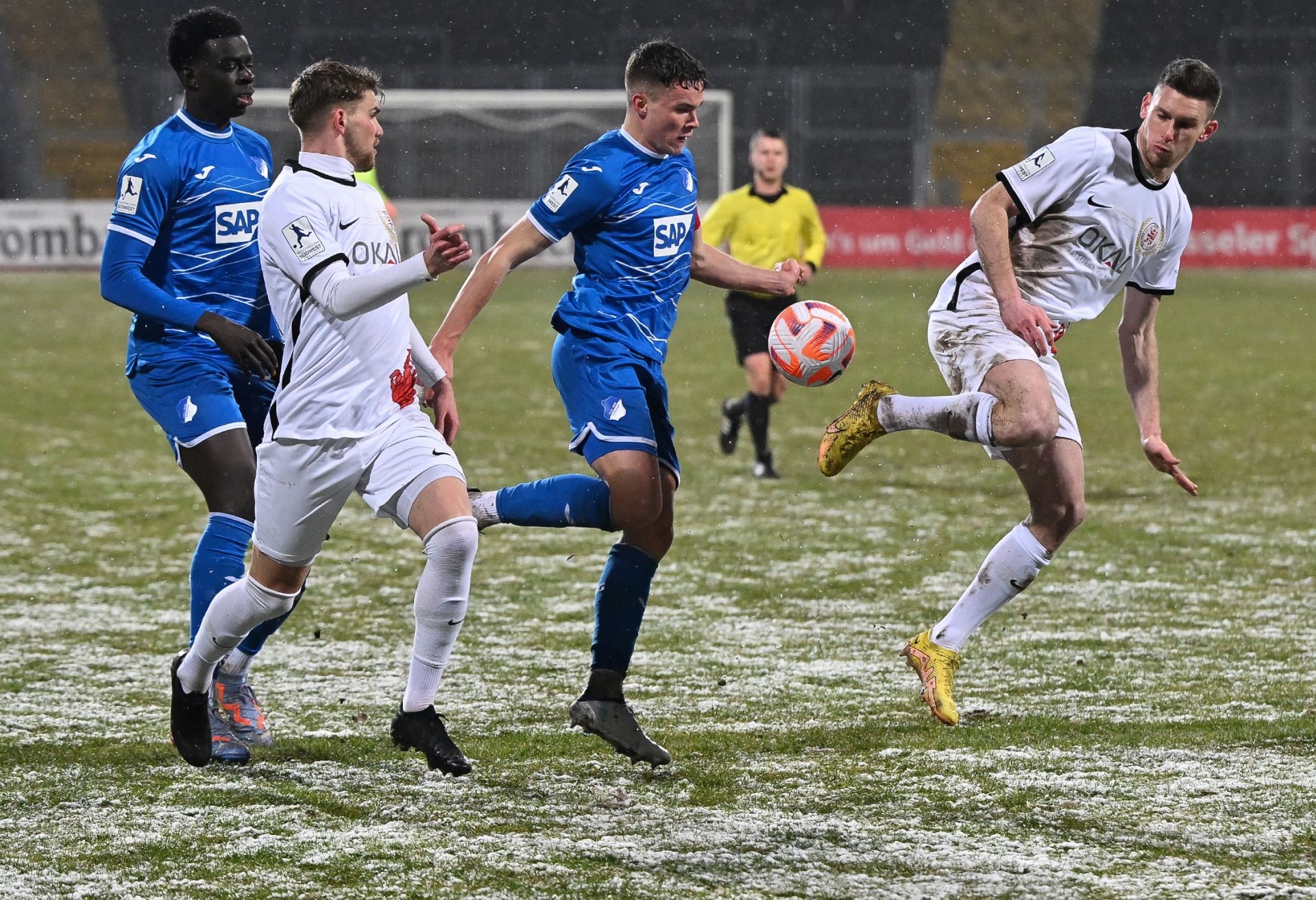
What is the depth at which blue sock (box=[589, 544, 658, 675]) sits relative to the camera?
4.73 m

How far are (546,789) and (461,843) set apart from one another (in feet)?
1.71

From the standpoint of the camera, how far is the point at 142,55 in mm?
31234

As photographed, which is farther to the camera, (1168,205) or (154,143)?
(1168,205)

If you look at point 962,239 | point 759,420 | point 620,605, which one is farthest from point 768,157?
point 962,239

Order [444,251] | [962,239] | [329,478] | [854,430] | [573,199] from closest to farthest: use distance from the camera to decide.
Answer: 1. [444,251]
2. [329,478]
3. [573,199]
4. [854,430]
5. [962,239]

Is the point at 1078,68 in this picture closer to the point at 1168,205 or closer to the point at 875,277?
the point at 875,277

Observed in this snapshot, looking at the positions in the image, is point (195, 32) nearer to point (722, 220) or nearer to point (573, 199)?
point (573, 199)

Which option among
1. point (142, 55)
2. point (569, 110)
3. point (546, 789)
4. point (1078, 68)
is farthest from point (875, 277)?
point (546, 789)

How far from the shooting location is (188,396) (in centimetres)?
491

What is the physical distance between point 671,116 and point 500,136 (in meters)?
21.6

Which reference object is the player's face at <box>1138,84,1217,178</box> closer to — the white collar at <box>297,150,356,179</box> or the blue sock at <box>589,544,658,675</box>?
the blue sock at <box>589,544,658,675</box>

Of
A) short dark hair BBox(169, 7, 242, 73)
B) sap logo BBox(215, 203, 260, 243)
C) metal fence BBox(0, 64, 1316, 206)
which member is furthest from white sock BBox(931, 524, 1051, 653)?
metal fence BBox(0, 64, 1316, 206)

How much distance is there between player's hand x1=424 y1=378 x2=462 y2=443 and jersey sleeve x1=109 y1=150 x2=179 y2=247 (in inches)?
39.4

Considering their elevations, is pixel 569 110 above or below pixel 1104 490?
above
